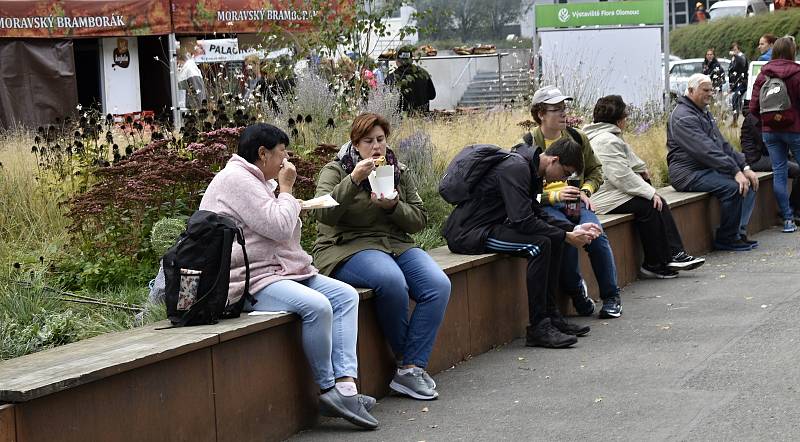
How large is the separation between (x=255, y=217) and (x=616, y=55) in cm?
1571

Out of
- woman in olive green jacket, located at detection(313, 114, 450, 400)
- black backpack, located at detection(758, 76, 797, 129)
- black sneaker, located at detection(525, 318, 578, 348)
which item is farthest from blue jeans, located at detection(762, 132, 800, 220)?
woman in olive green jacket, located at detection(313, 114, 450, 400)

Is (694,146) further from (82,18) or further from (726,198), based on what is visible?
(82,18)

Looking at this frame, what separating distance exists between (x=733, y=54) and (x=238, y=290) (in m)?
24.2

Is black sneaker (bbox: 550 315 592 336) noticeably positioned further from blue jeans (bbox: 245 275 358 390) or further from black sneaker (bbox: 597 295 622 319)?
blue jeans (bbox: 245 275 358 390)

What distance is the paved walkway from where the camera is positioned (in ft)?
18.4

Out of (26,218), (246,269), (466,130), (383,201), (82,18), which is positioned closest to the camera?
(246,269)

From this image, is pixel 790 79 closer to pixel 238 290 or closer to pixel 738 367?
pixel 738 367

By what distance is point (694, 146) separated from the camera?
11.4 m

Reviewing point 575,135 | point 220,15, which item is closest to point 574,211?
point 575,135

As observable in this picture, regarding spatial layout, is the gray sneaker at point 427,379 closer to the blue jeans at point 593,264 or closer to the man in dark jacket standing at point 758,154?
the blue jeans at point 593,264

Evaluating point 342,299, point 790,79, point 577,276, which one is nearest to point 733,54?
point 790,79

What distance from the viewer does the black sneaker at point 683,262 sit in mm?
9992

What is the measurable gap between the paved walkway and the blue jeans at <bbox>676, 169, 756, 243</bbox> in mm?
2473

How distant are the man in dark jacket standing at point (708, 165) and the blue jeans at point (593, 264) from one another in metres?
2.79
